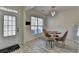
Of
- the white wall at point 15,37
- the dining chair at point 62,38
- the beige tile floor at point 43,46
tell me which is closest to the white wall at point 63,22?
the dining chair at point 62,38

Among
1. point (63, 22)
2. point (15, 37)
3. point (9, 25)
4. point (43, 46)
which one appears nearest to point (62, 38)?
point (63, 22)

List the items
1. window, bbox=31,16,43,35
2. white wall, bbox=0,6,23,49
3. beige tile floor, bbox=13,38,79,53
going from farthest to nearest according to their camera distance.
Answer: window, bbox=31,16,43,35, beige tile floor, bbox=13,38,79,53, white wall, bbox=0,6,23,49

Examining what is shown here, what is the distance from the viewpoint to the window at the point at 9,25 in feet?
5.70

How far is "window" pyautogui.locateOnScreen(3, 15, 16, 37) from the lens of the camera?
1738 millimetres

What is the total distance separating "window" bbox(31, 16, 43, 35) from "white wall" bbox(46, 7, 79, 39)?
19 centimetres

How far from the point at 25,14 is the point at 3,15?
53cm

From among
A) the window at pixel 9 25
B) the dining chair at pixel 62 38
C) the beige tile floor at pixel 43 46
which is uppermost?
the window at pixel 9 25

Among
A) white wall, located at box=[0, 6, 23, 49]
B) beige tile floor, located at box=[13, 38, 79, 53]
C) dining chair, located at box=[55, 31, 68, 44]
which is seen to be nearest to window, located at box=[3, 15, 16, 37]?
white wall, located at box=[0, 6, 23, 49]

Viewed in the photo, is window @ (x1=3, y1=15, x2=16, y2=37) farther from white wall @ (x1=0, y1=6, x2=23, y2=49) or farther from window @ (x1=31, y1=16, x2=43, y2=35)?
window @ (x1=31, y1=16, x2=43, y2=35)

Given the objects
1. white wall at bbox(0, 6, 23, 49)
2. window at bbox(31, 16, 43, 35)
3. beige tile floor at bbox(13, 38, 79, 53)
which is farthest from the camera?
window at bbox(31, 16, 43, 35)

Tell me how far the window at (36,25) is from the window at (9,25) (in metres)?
0.52

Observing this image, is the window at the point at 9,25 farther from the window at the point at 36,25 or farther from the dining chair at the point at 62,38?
the dining chair at the point at 62,38
